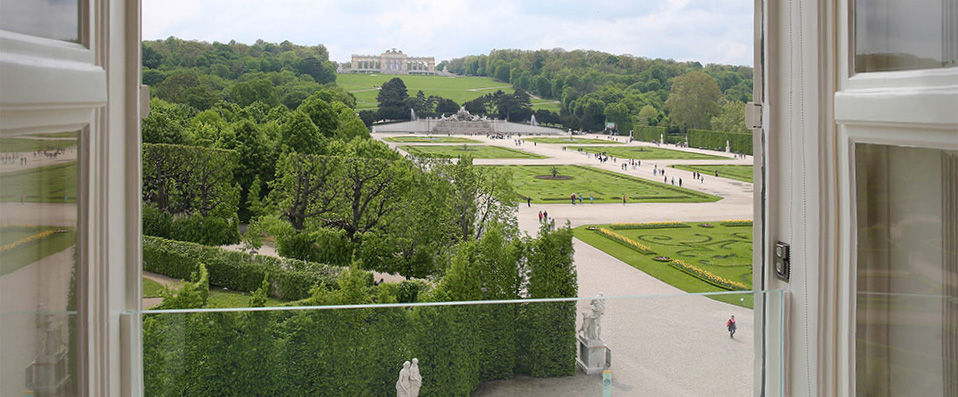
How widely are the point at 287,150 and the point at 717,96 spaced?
193 inches

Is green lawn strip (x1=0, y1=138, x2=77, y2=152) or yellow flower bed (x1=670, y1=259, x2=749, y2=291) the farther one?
yellow flower bed (x1=670, y1=259, x2=749, y2=291)

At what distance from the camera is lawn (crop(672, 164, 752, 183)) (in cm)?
802

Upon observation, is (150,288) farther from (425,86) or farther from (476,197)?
(476,197)

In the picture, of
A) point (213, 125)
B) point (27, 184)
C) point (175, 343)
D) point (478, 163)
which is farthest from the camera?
point (478, 163)

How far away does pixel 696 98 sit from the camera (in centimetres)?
739

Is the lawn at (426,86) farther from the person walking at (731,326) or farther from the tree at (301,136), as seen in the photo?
the person walking at (731,326)

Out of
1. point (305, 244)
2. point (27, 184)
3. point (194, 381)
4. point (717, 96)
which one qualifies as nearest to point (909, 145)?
point (27, 184)

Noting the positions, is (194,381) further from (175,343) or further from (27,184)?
(27,184)

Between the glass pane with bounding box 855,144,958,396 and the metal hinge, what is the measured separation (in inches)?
7.9

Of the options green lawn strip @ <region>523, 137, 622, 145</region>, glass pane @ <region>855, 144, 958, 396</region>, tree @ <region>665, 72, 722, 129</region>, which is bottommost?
glass pane @ <region>855, 144, 958, 396</region>

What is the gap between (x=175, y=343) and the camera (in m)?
1.18

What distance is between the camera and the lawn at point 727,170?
802cm

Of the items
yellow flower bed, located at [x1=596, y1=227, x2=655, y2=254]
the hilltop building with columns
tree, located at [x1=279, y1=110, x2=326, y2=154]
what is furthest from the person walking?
yellow flower bed, located at [x1=596, y1=227, x2=655, y2=254]

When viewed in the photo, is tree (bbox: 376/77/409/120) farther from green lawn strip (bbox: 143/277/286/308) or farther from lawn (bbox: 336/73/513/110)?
green lawn strip (bbox: 143/277/286/308)
